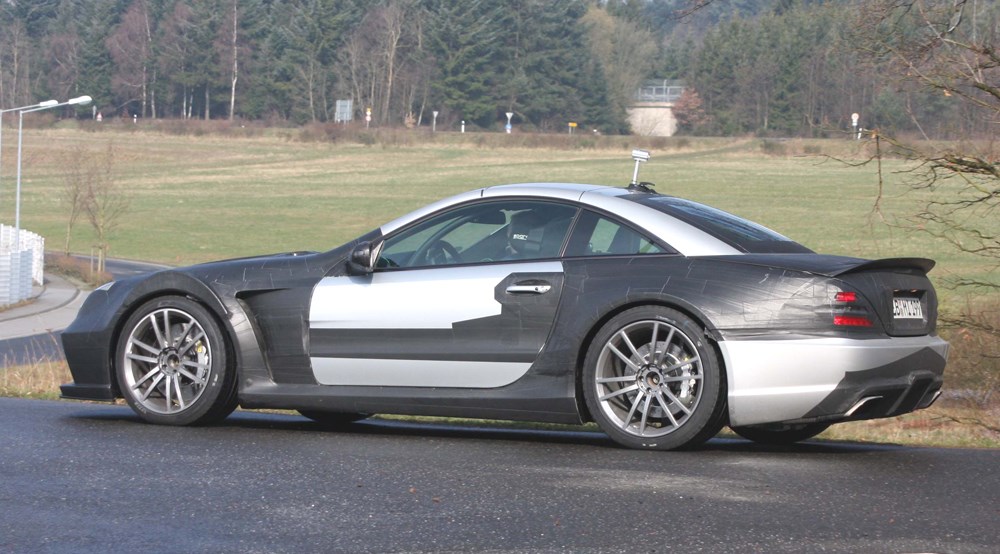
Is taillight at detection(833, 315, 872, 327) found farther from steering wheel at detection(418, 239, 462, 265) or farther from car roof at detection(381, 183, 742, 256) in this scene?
steering wheel at detection(418, 239, 462, 265)

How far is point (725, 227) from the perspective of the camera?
22.0 feet

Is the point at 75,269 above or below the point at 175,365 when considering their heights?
below

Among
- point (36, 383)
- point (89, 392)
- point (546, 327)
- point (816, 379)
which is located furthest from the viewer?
point (36, 383)

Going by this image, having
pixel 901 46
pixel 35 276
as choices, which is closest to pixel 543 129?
pixel 35 276

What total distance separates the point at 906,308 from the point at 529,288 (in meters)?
1.77

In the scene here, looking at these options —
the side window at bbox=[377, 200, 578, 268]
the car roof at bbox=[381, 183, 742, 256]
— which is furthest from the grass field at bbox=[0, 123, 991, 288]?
the side window at bbox=[377, 200, 578, 268]

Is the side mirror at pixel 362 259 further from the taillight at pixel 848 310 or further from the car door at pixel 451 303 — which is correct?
the taillight at pixel 848 310

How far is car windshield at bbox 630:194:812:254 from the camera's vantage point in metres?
6.54

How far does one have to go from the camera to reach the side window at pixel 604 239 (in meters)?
6.55

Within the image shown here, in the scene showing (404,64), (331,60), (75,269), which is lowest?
(75,269)

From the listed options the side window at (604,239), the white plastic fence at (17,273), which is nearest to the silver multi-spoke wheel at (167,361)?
the side window at (604,239)

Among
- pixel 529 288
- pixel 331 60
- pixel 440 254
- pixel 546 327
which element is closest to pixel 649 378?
pixel 546 327

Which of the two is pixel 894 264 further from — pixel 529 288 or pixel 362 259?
pixel 362 259

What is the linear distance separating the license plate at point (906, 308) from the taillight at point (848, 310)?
266 millimetres
